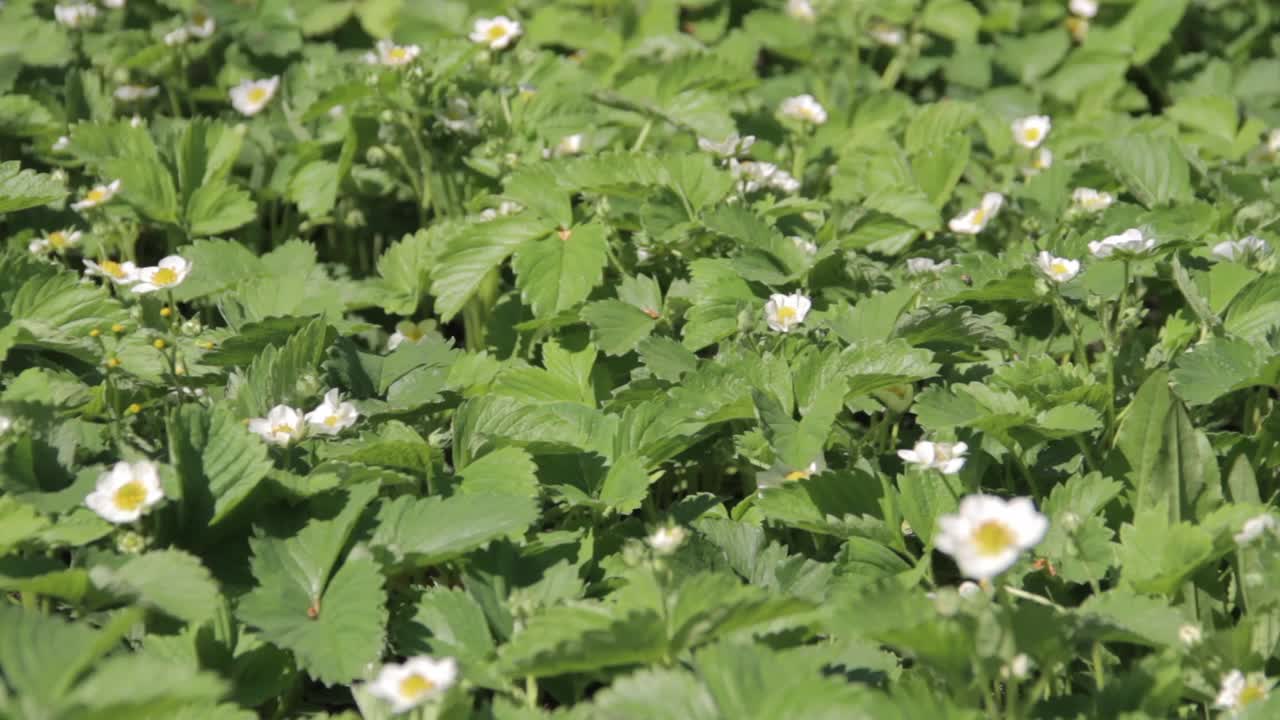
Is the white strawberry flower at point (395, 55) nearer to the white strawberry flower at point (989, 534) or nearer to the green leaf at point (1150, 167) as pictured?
the green leaf at point (1150, 167)

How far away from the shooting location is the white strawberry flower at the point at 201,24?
4.00 metres

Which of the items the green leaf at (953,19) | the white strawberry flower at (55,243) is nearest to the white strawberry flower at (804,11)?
the green leaf at (953,19)

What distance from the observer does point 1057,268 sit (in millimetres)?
2596

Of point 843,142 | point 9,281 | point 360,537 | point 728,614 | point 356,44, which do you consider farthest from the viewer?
point 356,44

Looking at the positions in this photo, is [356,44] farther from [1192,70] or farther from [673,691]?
[673,691]

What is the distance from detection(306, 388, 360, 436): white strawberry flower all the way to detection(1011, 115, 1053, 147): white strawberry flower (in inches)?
83.2

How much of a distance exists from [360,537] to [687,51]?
2173 mm

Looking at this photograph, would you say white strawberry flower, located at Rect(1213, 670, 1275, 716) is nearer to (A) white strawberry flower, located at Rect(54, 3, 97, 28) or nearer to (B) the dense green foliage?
(B) the dense green foliage

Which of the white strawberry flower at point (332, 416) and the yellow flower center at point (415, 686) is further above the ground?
the yellow flower center at point (415, 686)

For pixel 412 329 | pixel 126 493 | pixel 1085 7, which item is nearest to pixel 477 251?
pixel 412 329

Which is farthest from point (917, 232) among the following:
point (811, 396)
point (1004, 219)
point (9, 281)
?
point (9, 281)

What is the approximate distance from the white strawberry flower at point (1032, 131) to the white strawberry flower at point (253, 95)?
2.06 meters

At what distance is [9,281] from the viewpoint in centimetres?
257

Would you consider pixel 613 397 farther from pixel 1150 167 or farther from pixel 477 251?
pixel 1150 167
